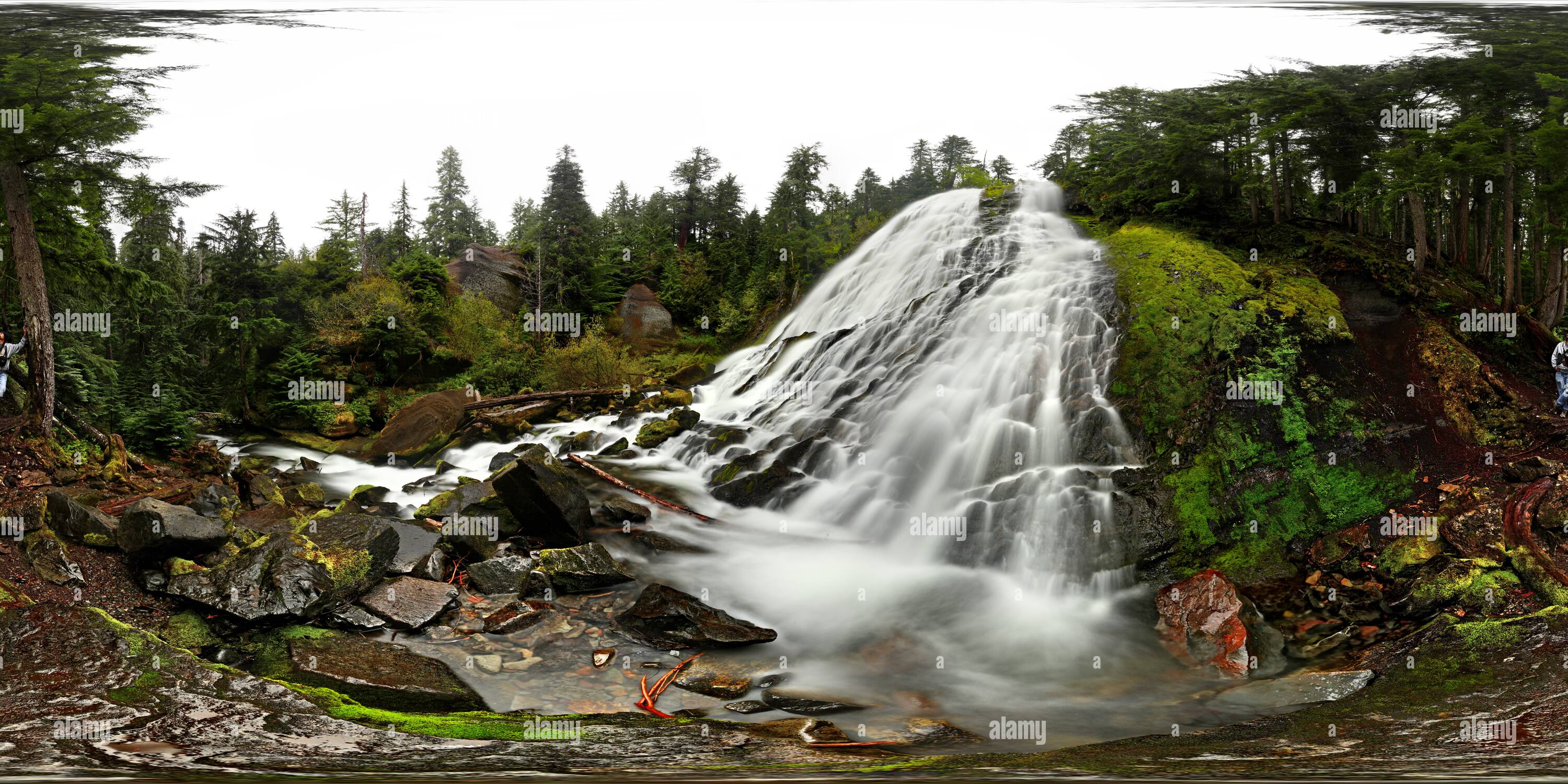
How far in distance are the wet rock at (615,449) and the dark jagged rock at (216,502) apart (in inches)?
203

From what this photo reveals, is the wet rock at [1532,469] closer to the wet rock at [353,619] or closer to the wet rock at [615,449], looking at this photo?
the wet rock at [353,619]

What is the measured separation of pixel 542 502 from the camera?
7.78 meters

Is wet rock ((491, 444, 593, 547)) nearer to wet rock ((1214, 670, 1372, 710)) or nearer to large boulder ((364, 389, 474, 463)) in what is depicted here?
wet rock ((1214, 670, 1372, 710))

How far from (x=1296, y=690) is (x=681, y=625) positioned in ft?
16.5

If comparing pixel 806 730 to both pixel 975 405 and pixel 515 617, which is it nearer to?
pixel 515 617

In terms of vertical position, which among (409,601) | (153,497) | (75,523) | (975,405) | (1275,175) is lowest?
(409,601)

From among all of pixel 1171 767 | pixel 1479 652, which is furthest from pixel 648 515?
pixel 1479 652

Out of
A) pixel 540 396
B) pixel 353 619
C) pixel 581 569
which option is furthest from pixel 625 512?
pixel 540 396

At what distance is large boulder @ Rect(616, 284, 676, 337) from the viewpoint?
2116cm

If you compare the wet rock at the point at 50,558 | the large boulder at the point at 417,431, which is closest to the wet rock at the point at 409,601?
the wet rock at the point at 50,558

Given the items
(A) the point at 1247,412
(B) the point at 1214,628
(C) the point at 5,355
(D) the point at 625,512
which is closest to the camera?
(B) the point at 1214,628

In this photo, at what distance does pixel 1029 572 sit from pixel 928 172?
11201mm

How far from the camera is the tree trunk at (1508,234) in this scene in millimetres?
6277

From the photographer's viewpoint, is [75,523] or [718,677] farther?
[75,523]
